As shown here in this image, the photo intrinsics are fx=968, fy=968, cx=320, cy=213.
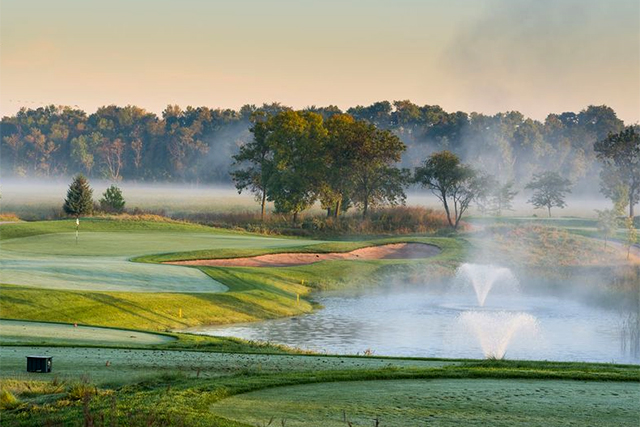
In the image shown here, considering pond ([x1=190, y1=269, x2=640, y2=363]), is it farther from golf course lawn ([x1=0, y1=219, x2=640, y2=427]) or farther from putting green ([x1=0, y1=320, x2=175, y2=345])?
putting green ([x1=0, y1=320, x2=175, y2=345])

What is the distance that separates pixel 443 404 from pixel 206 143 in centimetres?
18420

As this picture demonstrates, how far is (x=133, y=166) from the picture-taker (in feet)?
647

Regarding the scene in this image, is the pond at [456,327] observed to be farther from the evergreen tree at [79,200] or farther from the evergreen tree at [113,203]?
the evergreen tree at [113,203]

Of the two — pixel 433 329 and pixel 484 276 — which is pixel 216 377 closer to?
pixel 433 329

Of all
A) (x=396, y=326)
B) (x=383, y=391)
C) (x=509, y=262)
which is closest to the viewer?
(x=383, y=391)

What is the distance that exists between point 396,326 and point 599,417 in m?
23.4

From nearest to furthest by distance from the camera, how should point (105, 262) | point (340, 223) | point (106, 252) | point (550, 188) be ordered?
point (105, 262) < point (106, 252) < point (340, 223) < point (550, 188)

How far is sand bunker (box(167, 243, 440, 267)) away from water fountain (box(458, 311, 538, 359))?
14027 mm

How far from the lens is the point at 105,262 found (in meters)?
44.9

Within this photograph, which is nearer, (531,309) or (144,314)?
(144,314)

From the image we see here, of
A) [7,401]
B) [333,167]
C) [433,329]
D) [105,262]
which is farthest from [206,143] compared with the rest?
[7,401]

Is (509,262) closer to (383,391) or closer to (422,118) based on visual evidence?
(383,391)

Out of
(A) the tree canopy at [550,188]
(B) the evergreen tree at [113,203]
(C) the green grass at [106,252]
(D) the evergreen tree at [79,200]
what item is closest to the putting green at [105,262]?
(C) the green grass at [106,252]

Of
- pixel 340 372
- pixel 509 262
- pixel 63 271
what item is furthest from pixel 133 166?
pixel 340 372
